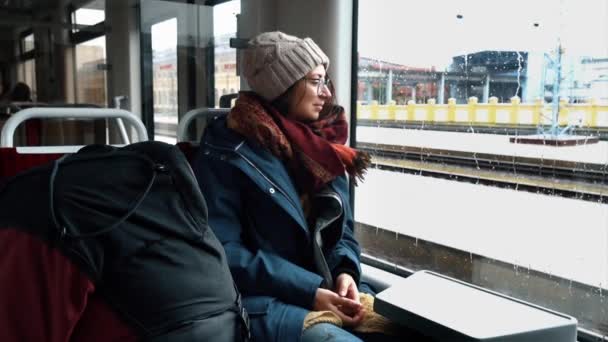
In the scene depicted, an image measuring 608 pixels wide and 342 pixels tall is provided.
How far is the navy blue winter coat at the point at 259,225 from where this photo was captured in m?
1.37

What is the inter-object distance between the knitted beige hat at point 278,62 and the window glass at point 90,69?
6.52 feet

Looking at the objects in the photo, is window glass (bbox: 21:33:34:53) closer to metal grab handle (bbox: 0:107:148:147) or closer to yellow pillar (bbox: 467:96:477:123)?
metal grab handle (bbox: 0:107:148:147)

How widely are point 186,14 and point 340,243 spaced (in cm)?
186

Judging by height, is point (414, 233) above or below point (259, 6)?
below

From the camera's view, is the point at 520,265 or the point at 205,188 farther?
the point at 520,265

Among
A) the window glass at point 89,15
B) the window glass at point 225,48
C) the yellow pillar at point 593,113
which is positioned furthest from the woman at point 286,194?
the window glass at point 89,15

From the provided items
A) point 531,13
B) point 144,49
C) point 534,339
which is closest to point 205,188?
point 534,339

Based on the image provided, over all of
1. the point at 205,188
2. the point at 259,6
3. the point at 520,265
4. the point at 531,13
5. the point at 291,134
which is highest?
the point at 259,6

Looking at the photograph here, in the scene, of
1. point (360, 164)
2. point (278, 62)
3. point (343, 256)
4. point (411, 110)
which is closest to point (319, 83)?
point (278, 62)

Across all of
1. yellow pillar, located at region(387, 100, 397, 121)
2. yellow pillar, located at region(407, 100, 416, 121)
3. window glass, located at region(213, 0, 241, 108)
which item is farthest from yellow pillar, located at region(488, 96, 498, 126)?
window glass, located at region(213, 0, 241, 108)

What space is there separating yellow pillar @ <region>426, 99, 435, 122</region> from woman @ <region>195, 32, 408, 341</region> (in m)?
0.57

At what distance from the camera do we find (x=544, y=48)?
1.72 m

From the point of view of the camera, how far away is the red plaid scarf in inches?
58.1

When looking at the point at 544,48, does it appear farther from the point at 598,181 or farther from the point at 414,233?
the point at 414,233
